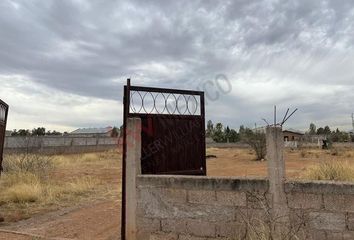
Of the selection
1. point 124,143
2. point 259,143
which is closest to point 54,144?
point 259,143

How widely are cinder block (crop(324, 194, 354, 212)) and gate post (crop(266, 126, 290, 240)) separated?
56 centimetres

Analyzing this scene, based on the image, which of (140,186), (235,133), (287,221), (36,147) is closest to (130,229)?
(140,186)

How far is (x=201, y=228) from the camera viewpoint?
591 cm

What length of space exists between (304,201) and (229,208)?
109 cm

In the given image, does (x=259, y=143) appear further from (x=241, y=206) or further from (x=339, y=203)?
(x=339, y=203)

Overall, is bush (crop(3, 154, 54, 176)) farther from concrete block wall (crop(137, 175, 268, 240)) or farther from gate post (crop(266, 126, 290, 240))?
gate post (crop(266, 126, 290, 240))

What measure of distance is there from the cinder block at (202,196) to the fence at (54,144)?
23126mm

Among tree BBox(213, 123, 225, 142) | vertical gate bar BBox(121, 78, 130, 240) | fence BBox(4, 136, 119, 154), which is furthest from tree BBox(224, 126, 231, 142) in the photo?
vertical gate bar BBox(121, 78, 130, 240)

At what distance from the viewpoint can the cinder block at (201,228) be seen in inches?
230

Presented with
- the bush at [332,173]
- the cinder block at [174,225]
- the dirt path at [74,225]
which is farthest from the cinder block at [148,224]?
the bush at [332,173]

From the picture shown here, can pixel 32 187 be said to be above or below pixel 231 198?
below

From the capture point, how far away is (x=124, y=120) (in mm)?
6742

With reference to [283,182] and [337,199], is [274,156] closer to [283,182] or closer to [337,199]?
[283,182]

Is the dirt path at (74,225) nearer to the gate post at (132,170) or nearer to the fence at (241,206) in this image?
the gate post at (132,170)
